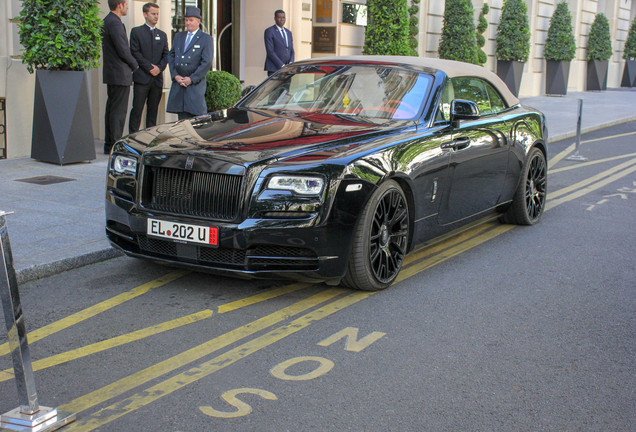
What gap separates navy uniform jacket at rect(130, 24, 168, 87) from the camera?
10688 millimetres

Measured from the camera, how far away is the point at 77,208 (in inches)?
277

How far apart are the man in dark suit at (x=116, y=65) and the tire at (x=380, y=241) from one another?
624cm

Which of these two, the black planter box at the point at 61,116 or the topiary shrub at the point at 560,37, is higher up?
the topiary shrub at the point at 560,37

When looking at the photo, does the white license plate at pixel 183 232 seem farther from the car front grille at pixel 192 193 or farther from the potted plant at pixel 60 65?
the potted plant at pixel 60 65

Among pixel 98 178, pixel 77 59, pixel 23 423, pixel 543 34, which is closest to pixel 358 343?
pixel 23 423

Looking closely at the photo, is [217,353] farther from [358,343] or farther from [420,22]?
[420,22]

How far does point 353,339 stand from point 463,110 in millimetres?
2370

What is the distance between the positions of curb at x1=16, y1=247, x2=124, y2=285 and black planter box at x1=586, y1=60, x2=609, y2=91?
28.3 m

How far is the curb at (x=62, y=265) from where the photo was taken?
5043mm

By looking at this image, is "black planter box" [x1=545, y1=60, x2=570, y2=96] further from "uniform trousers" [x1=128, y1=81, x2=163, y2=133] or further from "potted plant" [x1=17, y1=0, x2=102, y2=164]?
"potted plant" [x1=17, y1=0, x2=102, y2=164]

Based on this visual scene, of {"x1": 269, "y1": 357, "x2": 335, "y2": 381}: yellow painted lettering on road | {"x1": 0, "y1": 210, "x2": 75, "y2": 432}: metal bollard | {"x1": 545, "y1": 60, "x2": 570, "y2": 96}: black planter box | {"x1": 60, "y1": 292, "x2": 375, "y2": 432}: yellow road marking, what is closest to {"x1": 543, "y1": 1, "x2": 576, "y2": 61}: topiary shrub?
{"x1": 545, "y1": 60, "x2": 570, "y2": 96}: black planter box

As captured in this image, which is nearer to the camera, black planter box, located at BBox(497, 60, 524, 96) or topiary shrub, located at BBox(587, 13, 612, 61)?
black planter box, located at BBox(497, 60, 524, 96)

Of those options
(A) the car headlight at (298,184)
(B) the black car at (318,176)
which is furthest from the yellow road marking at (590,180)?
(A) the car headlight at (298,184)

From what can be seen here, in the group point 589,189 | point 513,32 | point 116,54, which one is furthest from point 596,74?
point 116,54
